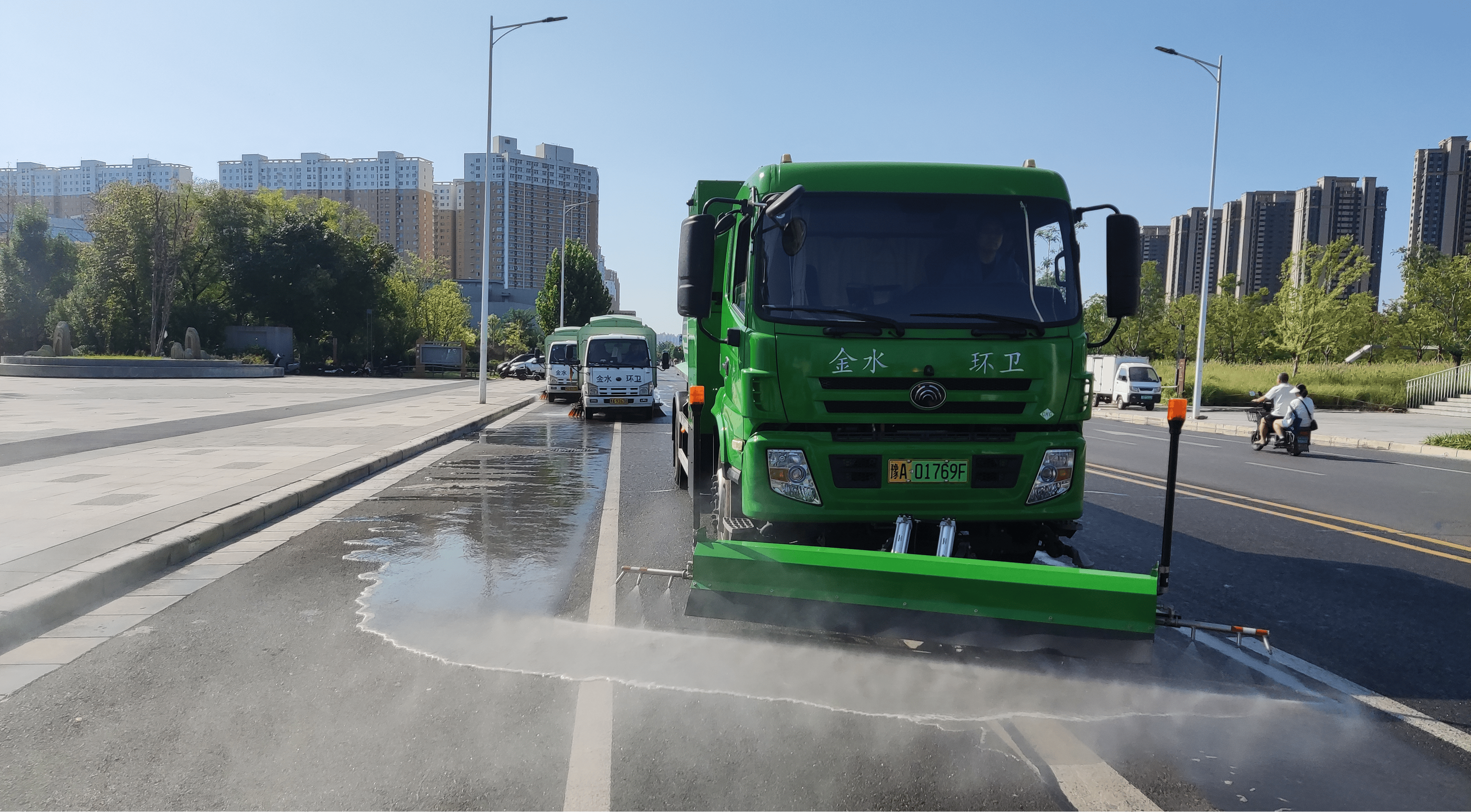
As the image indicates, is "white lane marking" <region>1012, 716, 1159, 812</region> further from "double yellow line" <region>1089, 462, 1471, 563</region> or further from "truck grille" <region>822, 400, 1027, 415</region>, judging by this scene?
"double yellow line" <region>1089, 462, 1471, 563</region>

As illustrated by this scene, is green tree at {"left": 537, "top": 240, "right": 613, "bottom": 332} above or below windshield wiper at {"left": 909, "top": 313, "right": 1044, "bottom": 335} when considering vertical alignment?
above

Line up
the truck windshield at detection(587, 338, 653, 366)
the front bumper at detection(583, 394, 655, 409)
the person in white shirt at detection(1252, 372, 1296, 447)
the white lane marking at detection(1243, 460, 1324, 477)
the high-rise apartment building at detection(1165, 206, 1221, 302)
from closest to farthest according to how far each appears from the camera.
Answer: the white lane marking at detection(1243, 460, 1324, 477) < the person in white shirt at detection(1252, 372, 1296, 447) < the front bumper at detection(583, 394, 655, 409) < the truck windshield at detection(587, 338, 653, 366) < the high-rise apartment building at detection(1165, 206, 1221, 302)

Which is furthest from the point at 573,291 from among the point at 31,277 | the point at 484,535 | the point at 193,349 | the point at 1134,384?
the point at 484,535

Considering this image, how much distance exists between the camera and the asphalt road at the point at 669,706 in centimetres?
306

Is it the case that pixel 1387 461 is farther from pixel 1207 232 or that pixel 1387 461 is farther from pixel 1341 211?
pixel 1341 211

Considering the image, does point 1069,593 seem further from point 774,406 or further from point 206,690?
point 206,690

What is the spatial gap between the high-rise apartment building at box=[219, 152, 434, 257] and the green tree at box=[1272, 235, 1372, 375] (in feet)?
329

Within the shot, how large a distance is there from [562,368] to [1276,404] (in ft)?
69.4

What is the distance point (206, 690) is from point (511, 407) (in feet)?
70.5

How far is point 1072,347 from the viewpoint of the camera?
4984 millimetres

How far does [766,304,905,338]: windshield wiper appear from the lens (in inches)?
189

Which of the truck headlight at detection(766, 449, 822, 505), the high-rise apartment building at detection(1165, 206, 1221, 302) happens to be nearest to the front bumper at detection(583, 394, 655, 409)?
the truck headlight at detection(766, 449, 822, 505)

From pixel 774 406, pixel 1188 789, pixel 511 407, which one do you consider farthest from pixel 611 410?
pixel 1188 789

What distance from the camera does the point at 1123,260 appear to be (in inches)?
207
